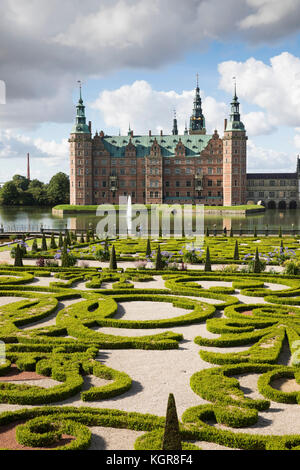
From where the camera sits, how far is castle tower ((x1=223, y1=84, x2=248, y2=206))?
87.8 metres

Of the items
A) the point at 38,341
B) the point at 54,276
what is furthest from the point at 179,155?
the point at 38,341

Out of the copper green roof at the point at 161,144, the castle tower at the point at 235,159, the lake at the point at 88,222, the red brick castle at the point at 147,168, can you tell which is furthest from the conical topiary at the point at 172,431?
the copper green roof at the point at 161,144

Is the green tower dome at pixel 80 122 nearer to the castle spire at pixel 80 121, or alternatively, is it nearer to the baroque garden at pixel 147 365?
the castle spire at pixel 80 121

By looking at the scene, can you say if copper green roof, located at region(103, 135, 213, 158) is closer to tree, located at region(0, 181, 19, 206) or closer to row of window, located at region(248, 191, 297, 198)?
row of window, located at region(248, 191, 297, 198)

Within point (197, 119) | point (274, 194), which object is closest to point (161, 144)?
point (197, 119)

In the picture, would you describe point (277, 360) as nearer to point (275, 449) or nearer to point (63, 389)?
point (275, 449)

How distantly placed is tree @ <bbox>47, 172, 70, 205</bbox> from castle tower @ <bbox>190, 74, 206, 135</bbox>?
32.6m

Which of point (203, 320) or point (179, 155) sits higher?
point (179, 155)

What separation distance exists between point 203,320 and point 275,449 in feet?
20.0

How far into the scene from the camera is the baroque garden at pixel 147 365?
6.09 meters

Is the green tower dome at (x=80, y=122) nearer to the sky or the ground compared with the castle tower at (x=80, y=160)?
nearer to the sky

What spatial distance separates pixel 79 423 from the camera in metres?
6.14

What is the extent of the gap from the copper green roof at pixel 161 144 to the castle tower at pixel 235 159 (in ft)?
24.4

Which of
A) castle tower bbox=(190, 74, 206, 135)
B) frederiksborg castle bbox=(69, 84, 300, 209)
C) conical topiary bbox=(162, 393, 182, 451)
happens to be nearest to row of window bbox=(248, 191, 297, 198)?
frederiksborg castle bbox=(69, 84, 300, 209)
